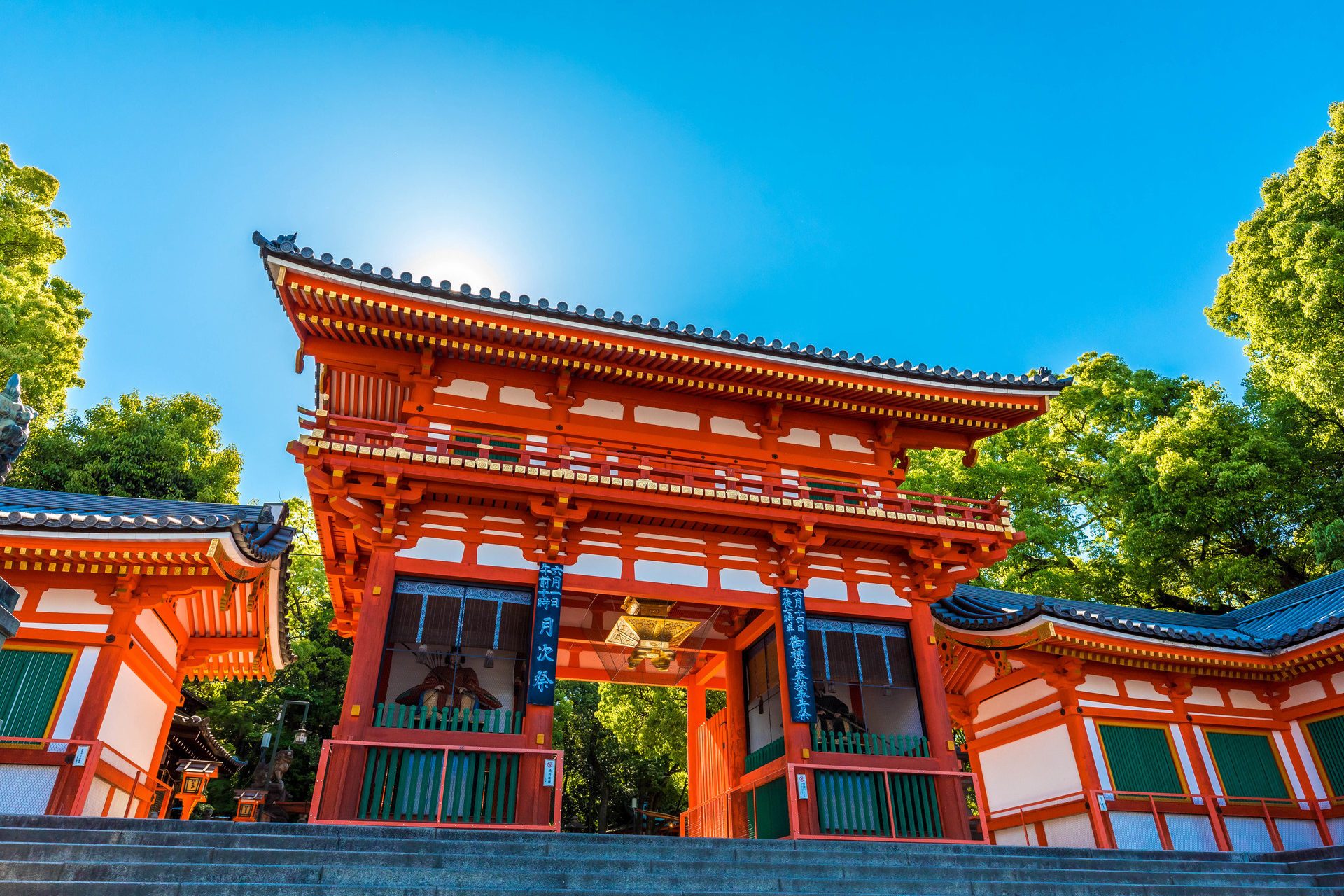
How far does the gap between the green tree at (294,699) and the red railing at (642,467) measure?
1438cm

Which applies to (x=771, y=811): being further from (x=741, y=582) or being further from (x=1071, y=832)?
(x=1071, y=832)

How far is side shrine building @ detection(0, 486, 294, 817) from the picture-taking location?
8984mm

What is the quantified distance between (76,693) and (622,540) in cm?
688

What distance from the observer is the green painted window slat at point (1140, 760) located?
42.0 feet

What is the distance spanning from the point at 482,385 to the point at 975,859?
8702 mm

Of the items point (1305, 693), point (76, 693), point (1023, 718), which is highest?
point (1305, 693)

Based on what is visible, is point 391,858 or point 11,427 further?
point 391,858

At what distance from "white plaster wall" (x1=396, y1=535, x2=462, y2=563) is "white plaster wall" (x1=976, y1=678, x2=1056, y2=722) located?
10113 millimetres

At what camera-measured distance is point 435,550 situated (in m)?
10.5

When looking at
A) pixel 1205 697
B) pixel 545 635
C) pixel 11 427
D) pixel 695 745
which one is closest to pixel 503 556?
pixel 545 635

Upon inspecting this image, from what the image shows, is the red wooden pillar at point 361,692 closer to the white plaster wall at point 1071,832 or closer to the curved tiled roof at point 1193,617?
the curved tiled roof at point 1193,617

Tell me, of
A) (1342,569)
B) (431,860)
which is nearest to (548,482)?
(431,860)

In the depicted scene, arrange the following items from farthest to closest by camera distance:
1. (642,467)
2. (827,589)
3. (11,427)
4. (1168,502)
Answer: (1168,502) < (827,589) < (642,467) < (11,427)

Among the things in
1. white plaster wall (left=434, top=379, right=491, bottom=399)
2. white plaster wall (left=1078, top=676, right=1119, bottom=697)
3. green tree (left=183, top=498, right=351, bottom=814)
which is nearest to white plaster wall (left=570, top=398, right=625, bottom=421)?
white plaster wall (left=434, top=379, right=491, bottom=399)
